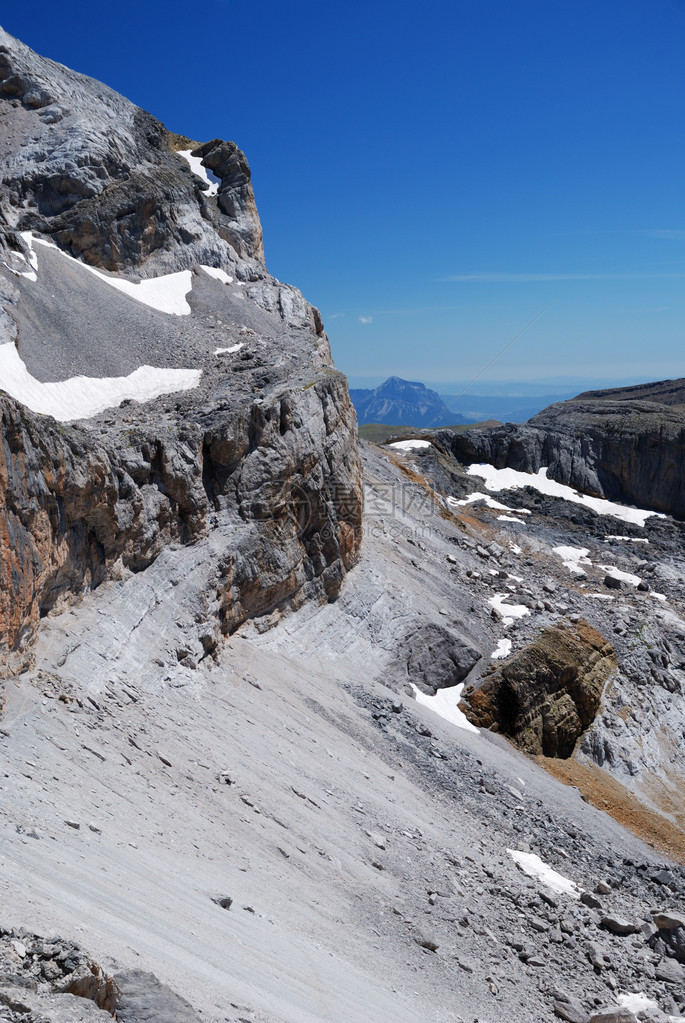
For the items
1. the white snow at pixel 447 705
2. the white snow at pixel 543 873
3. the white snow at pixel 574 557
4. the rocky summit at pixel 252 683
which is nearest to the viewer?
the rocky summit at pixel 252 683

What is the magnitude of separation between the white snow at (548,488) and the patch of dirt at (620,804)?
41452mm

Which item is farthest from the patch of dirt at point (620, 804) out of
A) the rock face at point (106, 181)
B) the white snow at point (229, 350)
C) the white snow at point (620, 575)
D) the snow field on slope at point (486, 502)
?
the snow field on slope at point (486, 502)

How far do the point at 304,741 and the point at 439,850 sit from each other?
16.1ft

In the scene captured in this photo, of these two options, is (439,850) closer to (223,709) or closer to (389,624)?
(223,709)

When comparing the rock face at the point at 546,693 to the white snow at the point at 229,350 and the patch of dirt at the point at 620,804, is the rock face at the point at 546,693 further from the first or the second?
the white snow at the point at 229,350

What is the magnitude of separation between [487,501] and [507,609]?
2769cm

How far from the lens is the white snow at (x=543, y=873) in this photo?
21075 mm

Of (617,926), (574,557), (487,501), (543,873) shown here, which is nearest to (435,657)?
(543,873)

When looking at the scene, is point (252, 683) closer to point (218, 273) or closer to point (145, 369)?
point (145, 369)

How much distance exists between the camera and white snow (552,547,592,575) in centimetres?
5038

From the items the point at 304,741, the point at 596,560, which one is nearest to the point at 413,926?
the point at 304,741

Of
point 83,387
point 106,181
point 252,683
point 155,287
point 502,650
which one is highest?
point 106,181

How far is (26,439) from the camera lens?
57.0ft

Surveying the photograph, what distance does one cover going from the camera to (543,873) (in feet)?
70.9
